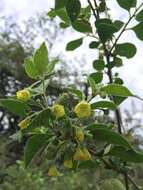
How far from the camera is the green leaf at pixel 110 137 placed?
907 mm

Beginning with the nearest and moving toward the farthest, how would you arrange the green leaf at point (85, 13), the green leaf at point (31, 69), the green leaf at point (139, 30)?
the green leaf at point (31, 69) → the green leaf at point (139, 30) → the green leaf at point (85, 13)

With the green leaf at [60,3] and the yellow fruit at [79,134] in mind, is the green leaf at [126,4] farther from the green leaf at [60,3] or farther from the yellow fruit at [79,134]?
the yellow fruit at [79,134]

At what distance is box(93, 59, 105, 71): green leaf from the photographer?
1.20 meters

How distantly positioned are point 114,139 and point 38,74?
0.17m

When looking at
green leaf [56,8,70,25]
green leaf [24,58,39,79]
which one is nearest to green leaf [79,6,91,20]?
green leaf [56,8,70,25]

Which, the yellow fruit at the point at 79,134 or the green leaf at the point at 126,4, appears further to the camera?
the green leaf at the point at 126,4

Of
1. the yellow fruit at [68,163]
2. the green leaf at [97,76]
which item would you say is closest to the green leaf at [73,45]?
the green leaf at [97,76]

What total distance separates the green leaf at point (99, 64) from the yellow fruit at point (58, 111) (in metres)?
0.32

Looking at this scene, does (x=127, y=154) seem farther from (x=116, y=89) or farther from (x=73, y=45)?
(x=73, y=45)

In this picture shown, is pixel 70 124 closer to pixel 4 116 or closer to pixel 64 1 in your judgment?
pixel 64 1

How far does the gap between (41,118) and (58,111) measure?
0.03 metres

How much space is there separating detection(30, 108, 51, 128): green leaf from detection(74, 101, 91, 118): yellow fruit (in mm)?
40

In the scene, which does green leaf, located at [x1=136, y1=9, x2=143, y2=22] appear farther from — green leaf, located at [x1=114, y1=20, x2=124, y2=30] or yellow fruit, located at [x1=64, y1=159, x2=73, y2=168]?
yellow fruit, located at [x1=64, y1=159, x2=73, y2=168]

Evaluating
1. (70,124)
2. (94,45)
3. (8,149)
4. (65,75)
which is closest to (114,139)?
(70,124)
